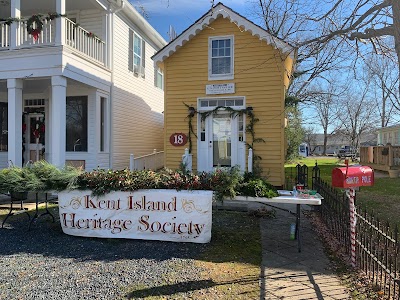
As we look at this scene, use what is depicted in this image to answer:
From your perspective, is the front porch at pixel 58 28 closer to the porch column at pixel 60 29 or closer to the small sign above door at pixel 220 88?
the porch column at pixel 60 29

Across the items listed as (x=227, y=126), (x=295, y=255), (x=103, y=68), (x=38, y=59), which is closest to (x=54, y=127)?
(x=38, y=59)

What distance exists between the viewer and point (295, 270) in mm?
4246

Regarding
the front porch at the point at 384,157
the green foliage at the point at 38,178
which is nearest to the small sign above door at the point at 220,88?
the green foliage at the point at 38,178

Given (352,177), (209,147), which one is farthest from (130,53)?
(352,177)

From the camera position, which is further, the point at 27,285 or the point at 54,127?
the point at 54,127

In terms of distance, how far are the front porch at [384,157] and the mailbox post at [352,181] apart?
1372 centimetres

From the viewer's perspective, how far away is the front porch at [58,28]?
31.5 ft

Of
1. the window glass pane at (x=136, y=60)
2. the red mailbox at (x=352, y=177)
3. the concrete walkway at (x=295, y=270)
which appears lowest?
the concrete walkway at (x=295, y=270)

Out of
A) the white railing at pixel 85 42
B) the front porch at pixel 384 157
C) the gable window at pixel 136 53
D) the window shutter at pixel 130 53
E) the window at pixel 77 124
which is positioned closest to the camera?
the white railing at pixel 85 42

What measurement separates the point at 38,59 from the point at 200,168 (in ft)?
19.5

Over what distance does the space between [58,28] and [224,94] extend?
528cm

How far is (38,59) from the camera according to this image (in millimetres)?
9711

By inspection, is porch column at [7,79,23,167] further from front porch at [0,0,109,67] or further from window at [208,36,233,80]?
window at [208,36,233,80]

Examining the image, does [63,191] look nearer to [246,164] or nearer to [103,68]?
[246,164]
